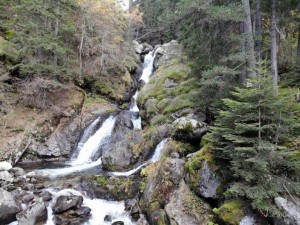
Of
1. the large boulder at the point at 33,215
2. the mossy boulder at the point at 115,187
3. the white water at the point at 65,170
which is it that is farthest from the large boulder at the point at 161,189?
the white water at the point at 65,170

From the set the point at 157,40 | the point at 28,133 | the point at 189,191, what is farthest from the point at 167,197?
the point at 157,40

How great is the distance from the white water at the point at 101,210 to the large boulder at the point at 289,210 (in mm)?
4676

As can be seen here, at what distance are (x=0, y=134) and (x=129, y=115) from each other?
774 cm

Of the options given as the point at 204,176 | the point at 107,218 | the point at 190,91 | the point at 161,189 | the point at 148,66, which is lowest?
the point at 107,218

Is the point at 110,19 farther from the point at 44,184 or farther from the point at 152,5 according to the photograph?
the point at 152,5

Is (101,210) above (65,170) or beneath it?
beneath

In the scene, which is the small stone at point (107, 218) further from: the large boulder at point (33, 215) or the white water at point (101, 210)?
the large boulder at point (33, 215)

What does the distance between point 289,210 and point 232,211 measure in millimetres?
1311

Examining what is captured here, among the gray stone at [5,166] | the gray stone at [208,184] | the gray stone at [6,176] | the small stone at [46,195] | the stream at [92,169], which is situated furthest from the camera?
the gray stone at [5,166]

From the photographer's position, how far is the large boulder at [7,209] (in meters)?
8.27

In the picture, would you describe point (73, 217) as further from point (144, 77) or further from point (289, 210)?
point (144, 77)

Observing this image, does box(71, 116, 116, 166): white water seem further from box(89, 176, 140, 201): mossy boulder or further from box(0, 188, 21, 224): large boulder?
box(0, 188, 21, 224): large boulder

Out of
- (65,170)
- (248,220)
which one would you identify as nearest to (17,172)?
(65,170)

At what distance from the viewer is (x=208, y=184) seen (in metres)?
7.56
